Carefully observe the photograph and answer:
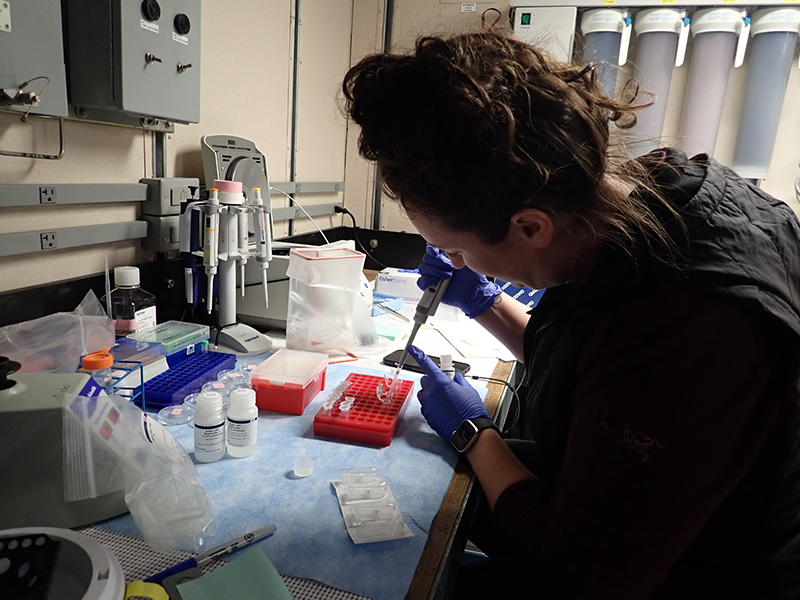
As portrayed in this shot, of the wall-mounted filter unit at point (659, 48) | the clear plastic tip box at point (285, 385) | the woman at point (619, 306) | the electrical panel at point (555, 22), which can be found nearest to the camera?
the woman at point (619, 306)

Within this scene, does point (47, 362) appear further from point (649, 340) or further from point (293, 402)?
point (649, 340)

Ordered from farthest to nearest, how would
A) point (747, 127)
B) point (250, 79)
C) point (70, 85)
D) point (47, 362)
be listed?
1. point (747, 127)
2. point (250, 79)
3. point (70, 85)
4. point (47, 362)

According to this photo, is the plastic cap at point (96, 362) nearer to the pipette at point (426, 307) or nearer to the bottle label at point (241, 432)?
the bottle label at point (241, 432)

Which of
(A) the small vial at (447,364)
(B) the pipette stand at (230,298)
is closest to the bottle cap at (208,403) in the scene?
(B) the pipette stand at (230,298)

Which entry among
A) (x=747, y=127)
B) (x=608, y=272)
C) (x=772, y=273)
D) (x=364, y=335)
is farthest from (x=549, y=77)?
(x=747, y=127)

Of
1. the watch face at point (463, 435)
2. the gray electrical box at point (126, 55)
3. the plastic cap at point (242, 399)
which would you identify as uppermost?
the gray electrical box at point (126, 55)

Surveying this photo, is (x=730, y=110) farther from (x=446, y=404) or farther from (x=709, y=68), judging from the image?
(x=446, y=404)

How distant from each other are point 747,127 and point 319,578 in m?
2.64

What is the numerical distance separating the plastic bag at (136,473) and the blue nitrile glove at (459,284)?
0.80 meters

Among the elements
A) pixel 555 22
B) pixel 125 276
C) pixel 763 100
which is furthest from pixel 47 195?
pixel 763 100

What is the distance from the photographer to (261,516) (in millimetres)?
798

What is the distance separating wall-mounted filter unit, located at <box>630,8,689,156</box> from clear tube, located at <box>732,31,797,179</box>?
30 centimetres

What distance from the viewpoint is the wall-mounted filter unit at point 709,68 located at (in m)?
2.36

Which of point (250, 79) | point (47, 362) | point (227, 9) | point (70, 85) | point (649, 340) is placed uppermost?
point (227, 9)
